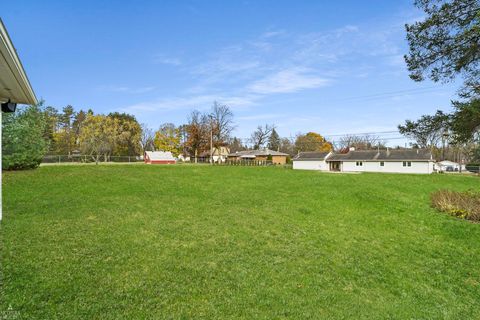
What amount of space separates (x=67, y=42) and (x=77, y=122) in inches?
2578

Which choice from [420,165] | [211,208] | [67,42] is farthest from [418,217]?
[420,165]

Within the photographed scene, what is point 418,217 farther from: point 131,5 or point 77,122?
point 77,122

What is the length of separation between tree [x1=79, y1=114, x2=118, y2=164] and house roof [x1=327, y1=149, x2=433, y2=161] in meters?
39.8

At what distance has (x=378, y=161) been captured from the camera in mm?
43688

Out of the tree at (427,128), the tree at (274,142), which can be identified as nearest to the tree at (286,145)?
the tree at (274,142)

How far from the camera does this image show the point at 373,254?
24.0 feet

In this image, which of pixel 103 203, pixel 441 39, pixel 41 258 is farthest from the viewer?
pixel 103 203

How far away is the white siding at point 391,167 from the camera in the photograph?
133ft

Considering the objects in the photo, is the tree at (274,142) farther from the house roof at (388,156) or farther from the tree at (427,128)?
the tree at (427,128)

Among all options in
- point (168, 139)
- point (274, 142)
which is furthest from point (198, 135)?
point (274, 142)

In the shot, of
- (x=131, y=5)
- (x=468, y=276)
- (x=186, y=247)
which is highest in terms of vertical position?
(x=131, y=5)

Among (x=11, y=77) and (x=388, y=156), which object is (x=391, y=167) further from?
(x=11, y=77)

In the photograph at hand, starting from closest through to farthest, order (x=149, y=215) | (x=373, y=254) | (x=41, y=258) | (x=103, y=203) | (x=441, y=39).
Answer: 1. (x=41, y=258)
2. (x=373, y=254)
3. (x=149, y=215)
4. (x=441, y=39)
5. (x=103, y=203)

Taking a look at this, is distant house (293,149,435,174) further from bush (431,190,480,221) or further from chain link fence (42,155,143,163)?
chain link fence (42,155,143,163)
